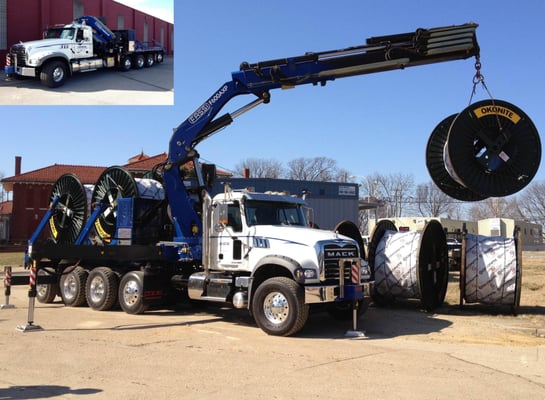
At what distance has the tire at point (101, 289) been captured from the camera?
14.1 m

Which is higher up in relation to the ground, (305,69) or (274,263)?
(305,69)

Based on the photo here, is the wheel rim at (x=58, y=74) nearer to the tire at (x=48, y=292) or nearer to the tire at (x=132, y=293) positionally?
the tire at (x=48, y=292)

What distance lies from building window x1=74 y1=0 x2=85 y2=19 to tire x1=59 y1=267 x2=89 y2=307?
11823 mm

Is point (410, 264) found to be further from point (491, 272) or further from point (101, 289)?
point (101, 289)

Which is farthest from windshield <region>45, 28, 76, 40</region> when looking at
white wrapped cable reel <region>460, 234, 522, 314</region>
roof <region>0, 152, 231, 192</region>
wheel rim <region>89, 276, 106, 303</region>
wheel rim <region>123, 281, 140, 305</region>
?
roof <region>0, 152, 231, 192</region>

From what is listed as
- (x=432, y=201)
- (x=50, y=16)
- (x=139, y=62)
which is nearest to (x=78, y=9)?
(x=50, y=16)

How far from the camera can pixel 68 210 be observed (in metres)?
16.5

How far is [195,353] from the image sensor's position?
9023 millimetres

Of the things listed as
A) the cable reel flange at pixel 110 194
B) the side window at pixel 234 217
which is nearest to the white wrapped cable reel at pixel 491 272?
the side window at pixel 234 217

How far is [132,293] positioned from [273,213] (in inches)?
163

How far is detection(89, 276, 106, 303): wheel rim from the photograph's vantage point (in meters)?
14.3

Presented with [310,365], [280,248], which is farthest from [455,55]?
[310,365]

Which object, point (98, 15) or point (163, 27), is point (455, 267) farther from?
point (163, 27)

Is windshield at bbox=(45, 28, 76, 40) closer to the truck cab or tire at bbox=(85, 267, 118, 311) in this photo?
tire at bbox=(85, 267, 118, 311)
